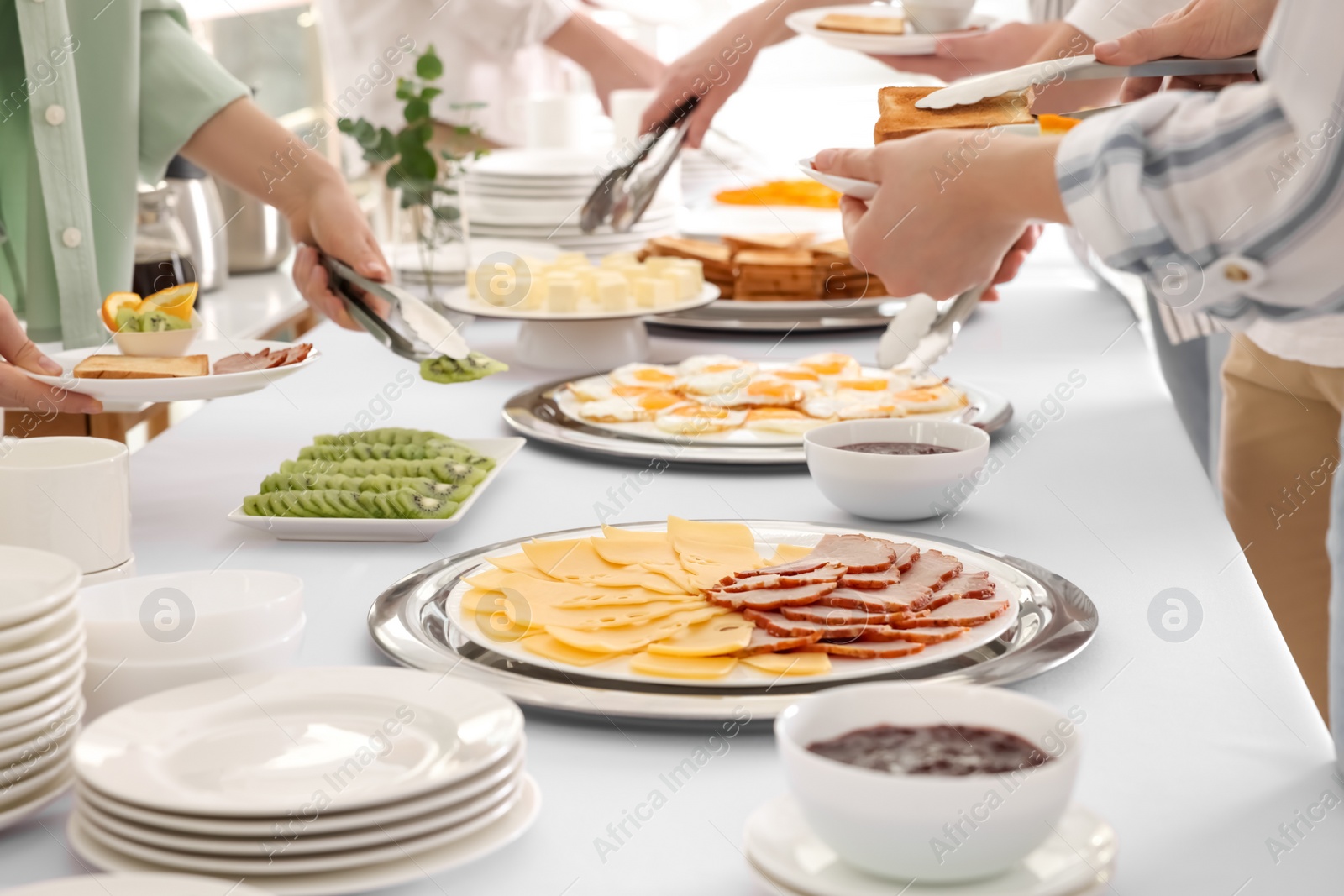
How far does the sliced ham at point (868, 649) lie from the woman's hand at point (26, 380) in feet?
2.39

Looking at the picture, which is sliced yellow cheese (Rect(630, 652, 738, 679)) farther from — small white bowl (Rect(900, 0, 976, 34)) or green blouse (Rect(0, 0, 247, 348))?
small white bowl (Rect(900, 0, 976, 34))

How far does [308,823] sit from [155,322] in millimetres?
981

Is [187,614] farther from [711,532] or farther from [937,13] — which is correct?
[937,13]

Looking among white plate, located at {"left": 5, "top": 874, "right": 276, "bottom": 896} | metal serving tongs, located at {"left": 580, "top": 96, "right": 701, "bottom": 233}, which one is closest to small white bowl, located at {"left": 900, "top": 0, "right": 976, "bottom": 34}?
metal serving tongs, located at {"left": 580, "top": 96, "right": 701, "bottom": 233}

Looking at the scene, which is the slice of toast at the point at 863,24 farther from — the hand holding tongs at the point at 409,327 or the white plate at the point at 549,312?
the hand holding tongs at the point at 409,327

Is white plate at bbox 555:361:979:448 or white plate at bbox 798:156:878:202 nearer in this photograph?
white plate at bbox 798:156:878:202

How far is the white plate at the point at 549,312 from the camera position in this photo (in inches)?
78.0

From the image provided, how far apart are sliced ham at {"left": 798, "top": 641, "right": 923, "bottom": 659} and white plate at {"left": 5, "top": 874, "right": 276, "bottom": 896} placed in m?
0.43

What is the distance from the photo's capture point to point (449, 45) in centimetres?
381

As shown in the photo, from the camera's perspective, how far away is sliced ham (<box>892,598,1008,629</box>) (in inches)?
38.7

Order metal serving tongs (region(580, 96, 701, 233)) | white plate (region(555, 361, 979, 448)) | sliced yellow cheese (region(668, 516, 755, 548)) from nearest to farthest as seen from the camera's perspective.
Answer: sliced yellow cheese (region(668, 516, 755, 548)) < white plate (region(555, 361, 979, 448)) < metal serving tongs (region(580, 96, 701, 233))

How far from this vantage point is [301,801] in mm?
699

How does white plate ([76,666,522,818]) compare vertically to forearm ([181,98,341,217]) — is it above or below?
below

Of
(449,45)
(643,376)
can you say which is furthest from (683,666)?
(449,45)
